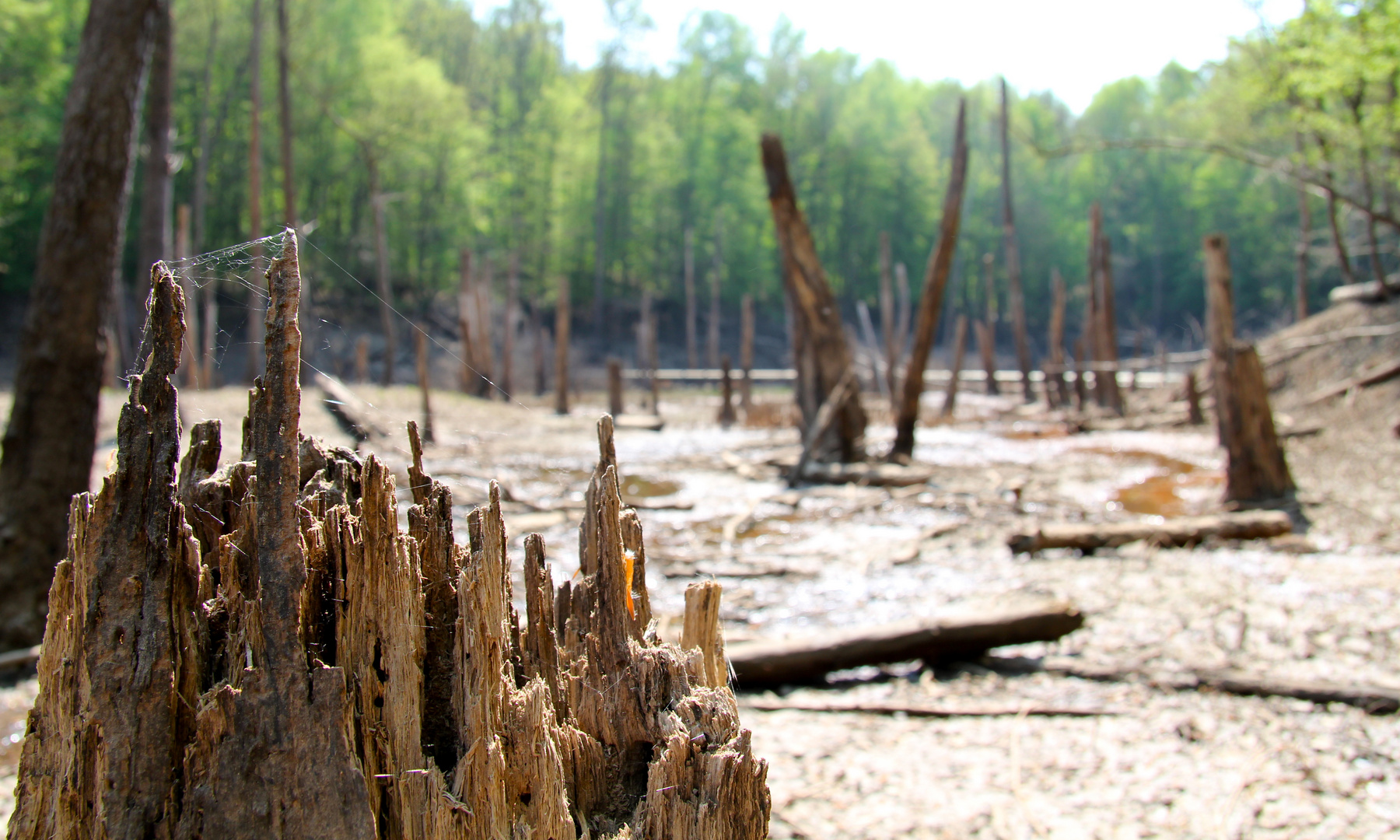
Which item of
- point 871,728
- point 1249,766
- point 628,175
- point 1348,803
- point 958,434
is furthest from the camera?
point 628,175

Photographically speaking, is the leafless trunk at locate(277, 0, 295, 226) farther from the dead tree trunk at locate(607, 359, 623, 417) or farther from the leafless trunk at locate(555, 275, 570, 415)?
the dead tree trunk at locate(607, 359, 623, 417)

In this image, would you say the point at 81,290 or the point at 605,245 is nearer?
the point at 81,290

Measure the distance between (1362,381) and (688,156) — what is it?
1510 inches

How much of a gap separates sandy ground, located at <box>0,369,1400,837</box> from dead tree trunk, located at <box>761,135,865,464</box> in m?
1.03

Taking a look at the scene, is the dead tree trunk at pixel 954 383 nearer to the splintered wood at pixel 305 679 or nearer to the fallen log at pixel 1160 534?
the fallen log at pixel 1160 534

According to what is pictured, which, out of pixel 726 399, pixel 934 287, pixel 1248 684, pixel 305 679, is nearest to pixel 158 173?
pixel 726 399

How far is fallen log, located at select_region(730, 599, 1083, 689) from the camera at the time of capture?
3850mm

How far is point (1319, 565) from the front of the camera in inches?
204

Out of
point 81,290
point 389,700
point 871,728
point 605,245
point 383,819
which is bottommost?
point 871,728

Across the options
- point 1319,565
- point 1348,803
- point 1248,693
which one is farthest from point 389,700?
point 1319,565

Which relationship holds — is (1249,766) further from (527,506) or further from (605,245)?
(605,245)

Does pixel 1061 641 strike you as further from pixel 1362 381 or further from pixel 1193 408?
pixel 1193 408

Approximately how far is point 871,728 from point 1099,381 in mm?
16400

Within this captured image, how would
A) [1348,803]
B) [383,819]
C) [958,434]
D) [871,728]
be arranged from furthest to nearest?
[958,434] < [871,728] < [1348,803] < [383,819]
